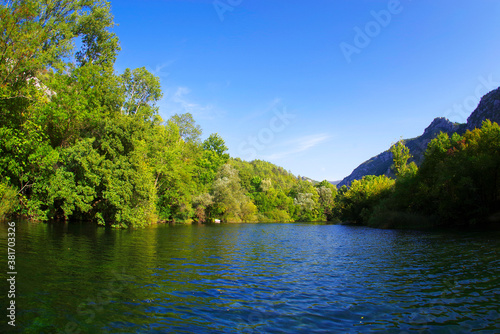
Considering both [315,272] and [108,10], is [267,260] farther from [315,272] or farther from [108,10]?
[108,10]

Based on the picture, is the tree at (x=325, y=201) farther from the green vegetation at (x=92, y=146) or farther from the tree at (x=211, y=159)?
the green vegetation at (x=92, y=146)

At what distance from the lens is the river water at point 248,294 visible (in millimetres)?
7566

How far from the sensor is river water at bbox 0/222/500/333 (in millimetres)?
7566

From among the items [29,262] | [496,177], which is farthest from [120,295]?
[496,177]

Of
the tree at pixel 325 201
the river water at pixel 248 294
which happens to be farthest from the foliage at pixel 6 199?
the tree at pixel 325 201

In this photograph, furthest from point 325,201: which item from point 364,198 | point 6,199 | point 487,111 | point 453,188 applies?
point 6,199

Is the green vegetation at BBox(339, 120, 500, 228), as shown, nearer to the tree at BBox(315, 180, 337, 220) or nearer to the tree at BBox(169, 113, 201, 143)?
the tree at BBox(169, 113, 201, 143)

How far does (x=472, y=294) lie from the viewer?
1020cm

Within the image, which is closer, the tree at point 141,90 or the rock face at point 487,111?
the tree at point 141,90

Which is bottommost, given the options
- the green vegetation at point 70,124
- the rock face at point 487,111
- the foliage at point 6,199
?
the foliage at point 6,199

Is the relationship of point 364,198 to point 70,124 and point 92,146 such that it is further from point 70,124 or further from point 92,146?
point 70,124

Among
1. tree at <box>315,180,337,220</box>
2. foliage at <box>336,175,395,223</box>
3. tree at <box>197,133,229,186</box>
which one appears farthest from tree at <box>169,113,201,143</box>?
tree at <box>315,180,337,220</box>

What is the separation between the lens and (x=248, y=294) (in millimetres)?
10547

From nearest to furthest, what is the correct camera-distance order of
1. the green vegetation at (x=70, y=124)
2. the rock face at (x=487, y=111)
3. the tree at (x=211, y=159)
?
the green vegetation at (x=70, y=124), the tree at (x=211, y=159), the rock face at (x=487, y=111)
